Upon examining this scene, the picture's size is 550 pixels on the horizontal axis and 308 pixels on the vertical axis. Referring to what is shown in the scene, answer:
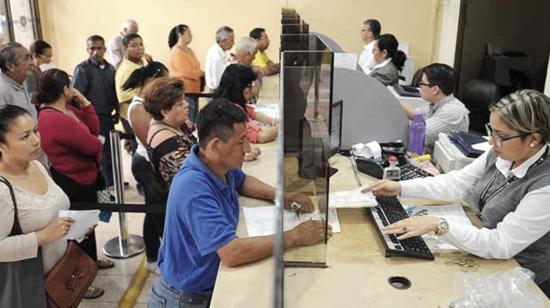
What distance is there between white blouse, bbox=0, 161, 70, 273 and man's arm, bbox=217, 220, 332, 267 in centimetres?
86

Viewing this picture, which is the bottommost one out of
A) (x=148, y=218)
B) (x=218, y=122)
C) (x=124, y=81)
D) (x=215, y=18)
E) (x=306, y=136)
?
(x=148, y=218)

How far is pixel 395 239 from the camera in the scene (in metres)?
1.76

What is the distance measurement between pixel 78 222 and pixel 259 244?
0.91 m

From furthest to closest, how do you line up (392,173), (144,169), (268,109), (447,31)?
(447,31), (268,109), (144,169), (392,173)

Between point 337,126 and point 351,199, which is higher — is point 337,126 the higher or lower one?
the higher one

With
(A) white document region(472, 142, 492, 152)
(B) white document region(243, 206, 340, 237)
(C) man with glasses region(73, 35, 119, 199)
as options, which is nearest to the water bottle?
(A) white document region(472, 142, 492, 152)

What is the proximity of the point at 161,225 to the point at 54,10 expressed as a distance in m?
5.15

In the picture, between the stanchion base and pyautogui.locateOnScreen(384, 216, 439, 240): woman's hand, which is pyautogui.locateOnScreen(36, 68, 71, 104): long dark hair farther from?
pyautogui.locateOnScreen(384, 216, 439, 240): woman's hand

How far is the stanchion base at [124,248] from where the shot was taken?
11.2ft

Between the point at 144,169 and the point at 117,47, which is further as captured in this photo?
the point at 117,47

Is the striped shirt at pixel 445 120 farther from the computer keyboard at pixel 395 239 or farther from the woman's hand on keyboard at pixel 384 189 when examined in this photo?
the computer keyboard at pixel 395 239

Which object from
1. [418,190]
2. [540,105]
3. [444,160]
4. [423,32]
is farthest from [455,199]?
[423,32]

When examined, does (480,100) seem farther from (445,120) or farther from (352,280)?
(352,280)

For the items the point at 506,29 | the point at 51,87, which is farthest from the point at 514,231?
the point at 506,29
